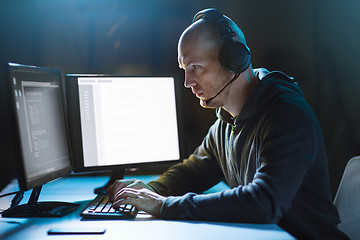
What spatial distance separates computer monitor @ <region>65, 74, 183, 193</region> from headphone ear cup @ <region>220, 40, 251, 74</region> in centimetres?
43

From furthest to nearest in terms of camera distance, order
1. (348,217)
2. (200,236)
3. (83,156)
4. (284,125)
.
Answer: (83,156) < (348,217) < (284,125) < (200,236)

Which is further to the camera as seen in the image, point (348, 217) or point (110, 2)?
point (110, 2)

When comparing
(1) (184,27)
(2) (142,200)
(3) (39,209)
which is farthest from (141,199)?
(1) (184,27)

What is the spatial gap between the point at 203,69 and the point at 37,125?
1.79 feet

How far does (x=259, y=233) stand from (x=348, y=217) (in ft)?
1.51

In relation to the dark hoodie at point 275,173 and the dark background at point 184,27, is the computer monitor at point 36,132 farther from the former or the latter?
the dark background at point 184,27

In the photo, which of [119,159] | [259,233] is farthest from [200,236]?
[119,159]

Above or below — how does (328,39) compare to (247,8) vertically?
below

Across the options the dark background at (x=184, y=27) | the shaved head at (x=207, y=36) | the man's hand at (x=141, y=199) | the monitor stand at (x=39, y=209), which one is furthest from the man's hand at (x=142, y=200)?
the dark background at (x=184, y=27)

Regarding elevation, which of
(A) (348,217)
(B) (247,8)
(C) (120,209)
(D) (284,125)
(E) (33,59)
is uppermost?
(B) (247,8)

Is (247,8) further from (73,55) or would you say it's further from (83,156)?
(83,156)

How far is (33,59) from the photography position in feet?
5.22

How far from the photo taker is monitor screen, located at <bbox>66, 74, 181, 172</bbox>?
128 centimetres

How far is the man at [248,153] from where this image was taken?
2.61 feet
